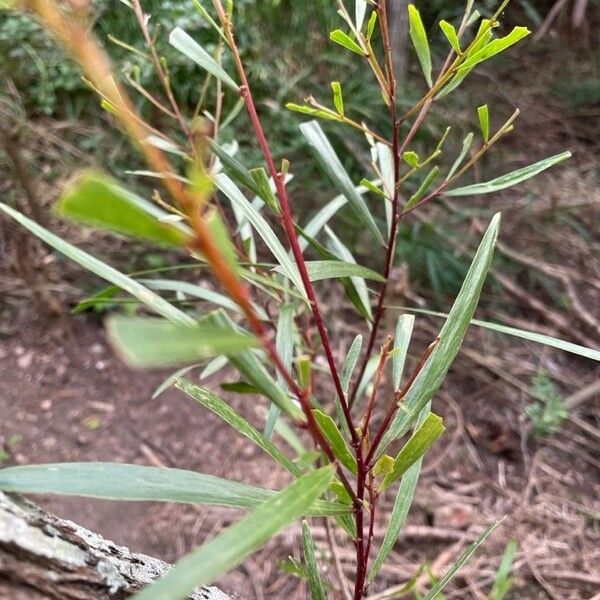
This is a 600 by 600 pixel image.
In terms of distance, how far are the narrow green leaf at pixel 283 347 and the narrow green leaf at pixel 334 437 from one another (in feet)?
0.39

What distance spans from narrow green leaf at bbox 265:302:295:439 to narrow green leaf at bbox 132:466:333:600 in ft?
0.68

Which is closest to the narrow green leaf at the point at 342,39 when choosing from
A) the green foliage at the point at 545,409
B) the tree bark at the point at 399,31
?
the green foliage at the point at 545,409

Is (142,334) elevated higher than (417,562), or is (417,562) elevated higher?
(142,334)

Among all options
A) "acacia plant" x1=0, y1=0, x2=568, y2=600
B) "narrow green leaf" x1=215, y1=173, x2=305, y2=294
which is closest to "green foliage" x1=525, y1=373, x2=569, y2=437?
"acacia plant" x1=0, y1=0, x2=568, y2=600

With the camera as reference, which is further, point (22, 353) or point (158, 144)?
point (22, 353)

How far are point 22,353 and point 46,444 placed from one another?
0.32 m

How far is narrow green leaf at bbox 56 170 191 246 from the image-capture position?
0.13m

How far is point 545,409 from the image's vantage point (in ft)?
4.69

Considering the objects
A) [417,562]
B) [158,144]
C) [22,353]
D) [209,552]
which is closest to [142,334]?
→ [209,552]

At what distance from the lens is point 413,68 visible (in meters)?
2.03

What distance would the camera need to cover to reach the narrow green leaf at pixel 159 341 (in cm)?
14

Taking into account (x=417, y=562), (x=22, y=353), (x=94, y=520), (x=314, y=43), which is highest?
(x=314, y=43)

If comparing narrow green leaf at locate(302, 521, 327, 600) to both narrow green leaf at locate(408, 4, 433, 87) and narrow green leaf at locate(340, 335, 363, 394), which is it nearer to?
narrow green leaf at locate(340, 335, 363, 394)

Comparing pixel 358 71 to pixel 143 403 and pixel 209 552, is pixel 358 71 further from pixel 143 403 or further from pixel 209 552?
pixel 209 552
